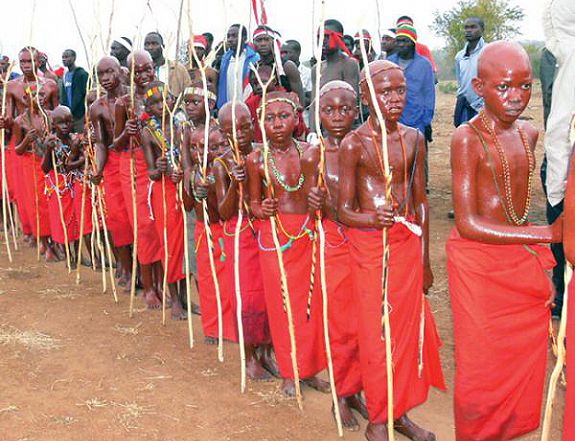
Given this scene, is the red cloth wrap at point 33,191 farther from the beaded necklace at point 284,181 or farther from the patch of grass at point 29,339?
the beaded necklace at point 284,181

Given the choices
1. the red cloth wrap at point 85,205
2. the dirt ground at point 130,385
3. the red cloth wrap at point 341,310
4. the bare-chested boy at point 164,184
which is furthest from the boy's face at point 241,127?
the red cloth wrap at point 85,205

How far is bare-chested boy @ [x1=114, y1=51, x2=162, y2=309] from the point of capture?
5371 millimetres

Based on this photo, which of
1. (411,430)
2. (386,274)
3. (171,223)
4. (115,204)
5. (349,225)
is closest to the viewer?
(386,274)

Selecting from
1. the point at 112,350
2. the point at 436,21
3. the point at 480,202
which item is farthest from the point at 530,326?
the point at 436,21

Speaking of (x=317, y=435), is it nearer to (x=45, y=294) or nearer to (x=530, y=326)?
(x=530, y=326)

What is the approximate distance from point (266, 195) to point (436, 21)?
25800 millimetres

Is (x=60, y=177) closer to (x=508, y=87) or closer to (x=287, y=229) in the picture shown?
(x=287, y=229)

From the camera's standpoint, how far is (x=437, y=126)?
1608 centimetres

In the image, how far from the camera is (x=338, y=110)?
136 inches

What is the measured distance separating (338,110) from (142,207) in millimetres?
2655

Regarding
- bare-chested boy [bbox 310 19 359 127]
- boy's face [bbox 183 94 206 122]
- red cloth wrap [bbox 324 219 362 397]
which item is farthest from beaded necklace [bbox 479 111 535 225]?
bare-chested boy [bbox 310 19 359 127]

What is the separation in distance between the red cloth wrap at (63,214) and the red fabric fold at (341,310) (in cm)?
448

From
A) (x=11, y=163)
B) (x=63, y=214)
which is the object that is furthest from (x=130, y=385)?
(x=11, y=163)

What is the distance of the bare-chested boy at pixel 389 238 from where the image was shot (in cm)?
317
